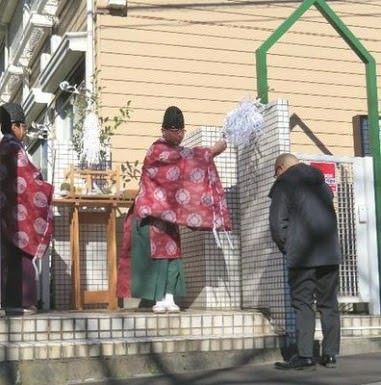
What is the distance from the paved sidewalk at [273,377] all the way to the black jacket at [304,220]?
29.1 inches

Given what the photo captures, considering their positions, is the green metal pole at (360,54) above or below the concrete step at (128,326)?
above

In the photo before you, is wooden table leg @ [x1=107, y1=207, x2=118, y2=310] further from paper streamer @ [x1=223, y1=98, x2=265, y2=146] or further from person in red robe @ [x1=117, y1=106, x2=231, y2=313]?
paper streamer @ [x1=223, y1=98, x2=265, y2=146]

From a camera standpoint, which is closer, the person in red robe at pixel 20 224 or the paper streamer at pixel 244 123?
the person in red robe at pixel 20 224

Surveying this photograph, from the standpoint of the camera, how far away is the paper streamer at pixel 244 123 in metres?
6.58

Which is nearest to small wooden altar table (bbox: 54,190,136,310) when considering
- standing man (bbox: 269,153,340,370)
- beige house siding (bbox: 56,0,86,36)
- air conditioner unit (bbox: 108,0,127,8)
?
air conditioner unit (bbox: 108,0,127,8)

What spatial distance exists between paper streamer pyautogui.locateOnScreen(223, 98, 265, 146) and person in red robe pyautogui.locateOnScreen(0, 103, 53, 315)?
1.64 metres

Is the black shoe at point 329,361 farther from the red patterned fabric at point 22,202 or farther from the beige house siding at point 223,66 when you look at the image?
the beige house siding at point 223,66

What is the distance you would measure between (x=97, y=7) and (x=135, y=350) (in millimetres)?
4920

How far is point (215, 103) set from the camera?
30.9ft

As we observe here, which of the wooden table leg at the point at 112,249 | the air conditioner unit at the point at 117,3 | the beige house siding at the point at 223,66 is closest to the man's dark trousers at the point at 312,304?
the wooden table leg at the point at 112,249

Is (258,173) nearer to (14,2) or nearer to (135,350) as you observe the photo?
(135,350)

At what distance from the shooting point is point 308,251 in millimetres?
5348

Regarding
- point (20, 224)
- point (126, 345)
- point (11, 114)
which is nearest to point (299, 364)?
point (126, 345)

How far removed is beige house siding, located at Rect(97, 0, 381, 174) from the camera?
29.5 feet
